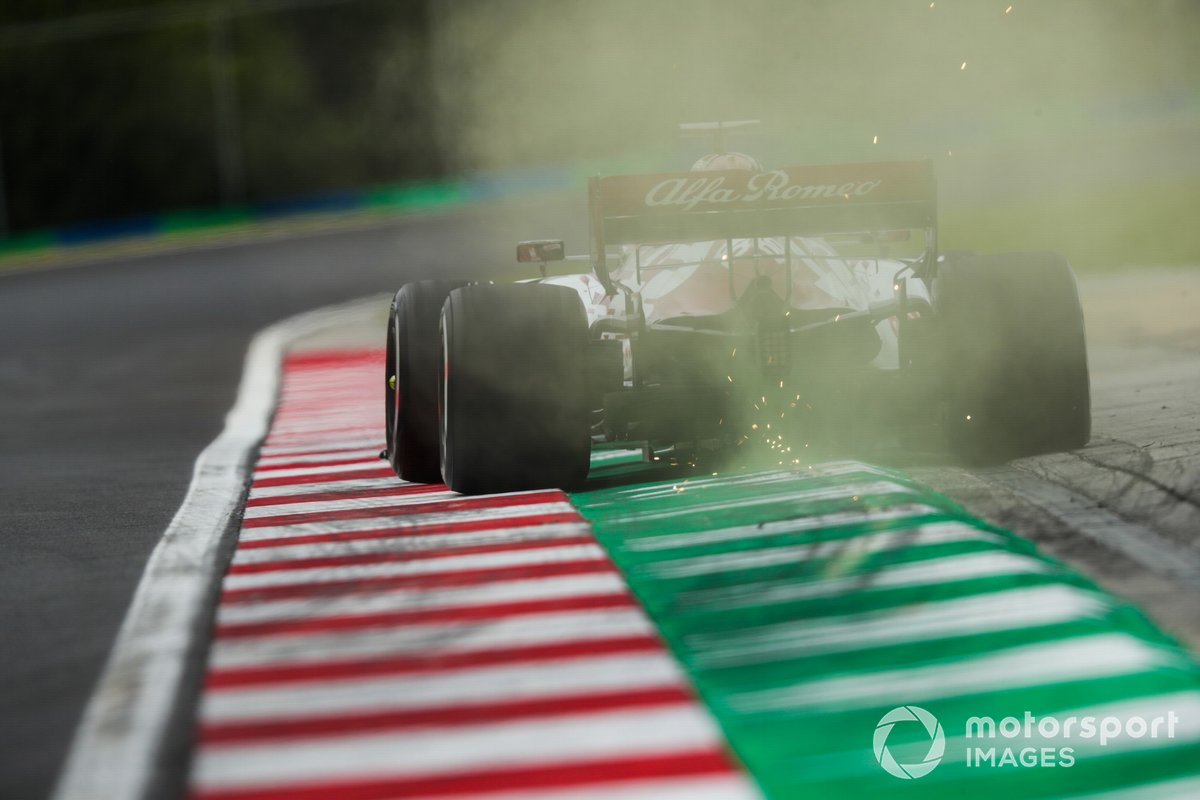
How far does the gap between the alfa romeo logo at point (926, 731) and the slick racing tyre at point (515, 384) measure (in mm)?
2487

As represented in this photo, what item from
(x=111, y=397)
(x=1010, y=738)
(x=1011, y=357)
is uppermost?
(x=1011, y=357)

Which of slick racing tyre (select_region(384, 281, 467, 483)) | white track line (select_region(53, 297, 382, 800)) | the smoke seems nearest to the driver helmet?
slick racing tyre (select_region(384, 281, 467, 483))

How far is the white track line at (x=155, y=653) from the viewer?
10.5ft

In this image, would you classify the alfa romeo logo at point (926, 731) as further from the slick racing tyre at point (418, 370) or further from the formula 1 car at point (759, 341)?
the slick racing tyre at point (418, 370)

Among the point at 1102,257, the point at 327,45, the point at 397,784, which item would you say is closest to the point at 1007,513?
the point at 397,784

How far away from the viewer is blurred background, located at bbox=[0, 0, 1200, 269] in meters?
14.8

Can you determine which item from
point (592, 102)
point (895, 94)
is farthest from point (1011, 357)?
point (895, 94)

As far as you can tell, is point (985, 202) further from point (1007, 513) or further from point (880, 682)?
point (880, 682)

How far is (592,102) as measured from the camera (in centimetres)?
2833

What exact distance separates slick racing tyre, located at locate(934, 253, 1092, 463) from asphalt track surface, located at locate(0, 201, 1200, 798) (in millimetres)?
153

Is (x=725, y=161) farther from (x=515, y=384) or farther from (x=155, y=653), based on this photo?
(x=155, y=653)

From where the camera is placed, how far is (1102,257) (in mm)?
15508

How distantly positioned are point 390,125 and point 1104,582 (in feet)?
86.3

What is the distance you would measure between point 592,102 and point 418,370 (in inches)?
888
